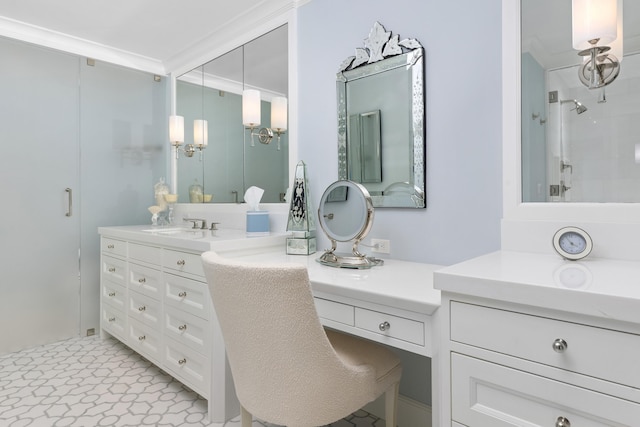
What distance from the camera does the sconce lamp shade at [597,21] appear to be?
115cm

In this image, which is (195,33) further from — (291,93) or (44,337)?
(44,337)

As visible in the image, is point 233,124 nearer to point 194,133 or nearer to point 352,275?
point 194,133

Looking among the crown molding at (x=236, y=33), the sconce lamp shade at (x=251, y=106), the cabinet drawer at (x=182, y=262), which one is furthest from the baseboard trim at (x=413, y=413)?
the crown molding at (x=236, y=33)

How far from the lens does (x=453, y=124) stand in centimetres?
164

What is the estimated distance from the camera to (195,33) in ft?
9.43

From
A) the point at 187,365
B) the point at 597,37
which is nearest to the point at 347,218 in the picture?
the point at 597,37

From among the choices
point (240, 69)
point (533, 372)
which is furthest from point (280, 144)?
point (533, 372)

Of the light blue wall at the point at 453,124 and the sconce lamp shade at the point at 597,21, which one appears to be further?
the light blue wall at the point at 453,124

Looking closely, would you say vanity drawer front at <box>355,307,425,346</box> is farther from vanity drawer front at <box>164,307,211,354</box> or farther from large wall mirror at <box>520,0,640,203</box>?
vanity drawer front at <box>164,307,211,354</box>

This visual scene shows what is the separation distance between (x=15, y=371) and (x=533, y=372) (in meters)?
2.99

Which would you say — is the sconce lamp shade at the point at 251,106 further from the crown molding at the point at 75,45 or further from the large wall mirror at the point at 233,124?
the crown molding at the point at 75,45

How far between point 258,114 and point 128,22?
1236 mm

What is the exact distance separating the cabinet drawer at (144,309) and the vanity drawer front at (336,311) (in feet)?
4.38

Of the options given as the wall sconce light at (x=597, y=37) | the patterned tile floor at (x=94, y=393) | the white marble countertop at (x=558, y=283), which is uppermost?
the wall sconce light at (x=597, y=37)
